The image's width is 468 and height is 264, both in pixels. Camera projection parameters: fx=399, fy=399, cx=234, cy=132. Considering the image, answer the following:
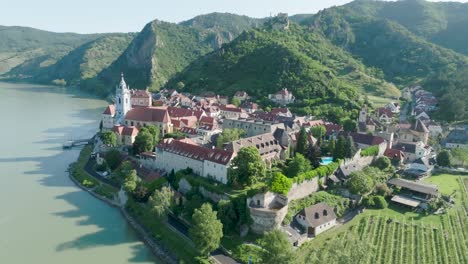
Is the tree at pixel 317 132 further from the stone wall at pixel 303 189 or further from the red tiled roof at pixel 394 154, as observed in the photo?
the stone wall at pixel 303 189

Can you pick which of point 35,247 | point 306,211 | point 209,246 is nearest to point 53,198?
point 35,247

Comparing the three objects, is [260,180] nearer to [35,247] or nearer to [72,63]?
[35,247]

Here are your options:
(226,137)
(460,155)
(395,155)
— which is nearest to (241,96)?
(226,137)

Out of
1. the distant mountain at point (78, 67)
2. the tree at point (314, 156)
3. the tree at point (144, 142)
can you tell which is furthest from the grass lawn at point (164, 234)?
the distant mountain at point (78, 67)

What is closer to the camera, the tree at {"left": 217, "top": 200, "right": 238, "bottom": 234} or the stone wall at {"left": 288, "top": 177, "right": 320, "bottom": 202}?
the tree at {"left": 217, "top": 200, "right": 238, "bottom": 234}

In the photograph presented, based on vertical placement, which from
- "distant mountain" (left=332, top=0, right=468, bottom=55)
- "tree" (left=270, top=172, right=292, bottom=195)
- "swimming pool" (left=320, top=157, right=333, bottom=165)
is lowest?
"tree" (left=270, top=172, right=292, bottom=195)

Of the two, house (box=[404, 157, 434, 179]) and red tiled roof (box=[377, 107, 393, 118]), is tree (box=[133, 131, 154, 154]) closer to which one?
house (box=[404, 157, 434, 179])

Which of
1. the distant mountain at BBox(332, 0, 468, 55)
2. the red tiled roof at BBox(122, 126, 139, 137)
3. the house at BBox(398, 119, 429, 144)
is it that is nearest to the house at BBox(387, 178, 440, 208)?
the house at BBox(398, 119, 429, 144)
